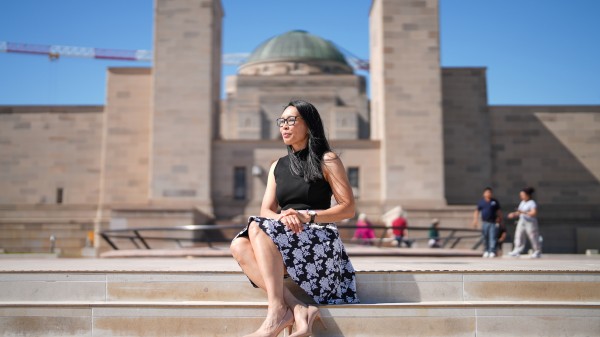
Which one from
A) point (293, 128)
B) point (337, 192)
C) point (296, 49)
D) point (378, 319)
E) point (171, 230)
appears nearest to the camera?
point (378, 319)

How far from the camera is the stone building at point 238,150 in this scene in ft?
76.2

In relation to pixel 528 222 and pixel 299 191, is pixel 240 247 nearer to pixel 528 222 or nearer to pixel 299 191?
pixel 299 191

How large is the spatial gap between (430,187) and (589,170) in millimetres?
8004

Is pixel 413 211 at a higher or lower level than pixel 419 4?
lower

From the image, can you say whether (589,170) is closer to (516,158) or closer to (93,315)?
(516,158)

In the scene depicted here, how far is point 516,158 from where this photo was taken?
26406 millimetres

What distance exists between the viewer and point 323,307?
4492 millimetres

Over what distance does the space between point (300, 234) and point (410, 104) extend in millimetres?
19435

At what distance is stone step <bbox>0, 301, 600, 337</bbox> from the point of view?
4.52 metres

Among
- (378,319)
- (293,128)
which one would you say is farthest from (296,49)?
(378,319)

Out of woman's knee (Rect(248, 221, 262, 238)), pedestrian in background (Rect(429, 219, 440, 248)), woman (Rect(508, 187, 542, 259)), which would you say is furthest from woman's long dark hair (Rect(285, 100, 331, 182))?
pedestrian in background (Rect(429, 219, 440, 248))

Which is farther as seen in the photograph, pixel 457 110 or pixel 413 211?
pixel 457 110

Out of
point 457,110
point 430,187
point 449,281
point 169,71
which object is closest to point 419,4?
point 457,110

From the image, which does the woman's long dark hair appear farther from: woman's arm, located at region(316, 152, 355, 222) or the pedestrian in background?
the pedestrian in background
